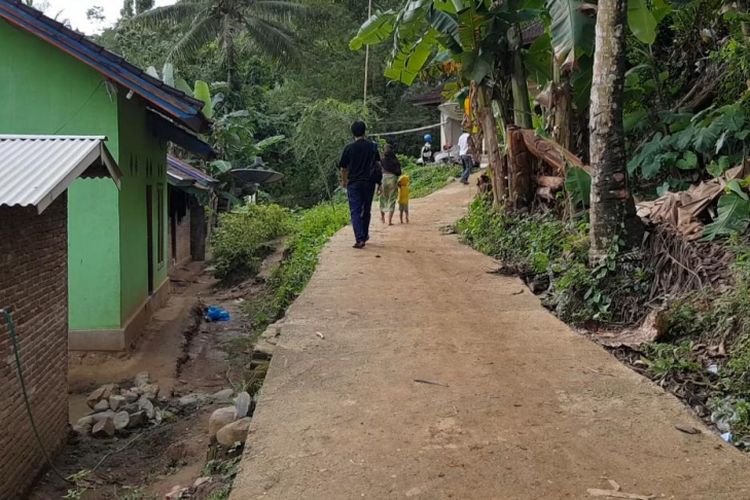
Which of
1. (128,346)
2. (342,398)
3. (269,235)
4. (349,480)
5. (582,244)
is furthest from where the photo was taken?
(269,235)

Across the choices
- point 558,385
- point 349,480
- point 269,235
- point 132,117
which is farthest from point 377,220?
point 349,480

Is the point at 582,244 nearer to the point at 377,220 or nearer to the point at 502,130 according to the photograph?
the point at 502,130

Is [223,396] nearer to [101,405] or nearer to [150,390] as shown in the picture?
[150,390]

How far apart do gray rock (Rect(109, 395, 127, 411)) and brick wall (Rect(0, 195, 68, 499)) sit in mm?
784

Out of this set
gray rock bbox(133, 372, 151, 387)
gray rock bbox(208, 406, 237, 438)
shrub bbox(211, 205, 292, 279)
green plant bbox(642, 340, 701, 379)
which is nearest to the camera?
green plant bbox(642, 340, 701, 379)

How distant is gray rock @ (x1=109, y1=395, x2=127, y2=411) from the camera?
315 inches

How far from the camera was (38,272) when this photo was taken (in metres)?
6.46

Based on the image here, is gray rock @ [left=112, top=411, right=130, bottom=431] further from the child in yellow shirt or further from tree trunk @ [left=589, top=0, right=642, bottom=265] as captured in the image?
the child in yellow shirt

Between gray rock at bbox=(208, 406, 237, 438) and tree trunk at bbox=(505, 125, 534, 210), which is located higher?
tree trunk at bbox=(505, 125, 534, 210)

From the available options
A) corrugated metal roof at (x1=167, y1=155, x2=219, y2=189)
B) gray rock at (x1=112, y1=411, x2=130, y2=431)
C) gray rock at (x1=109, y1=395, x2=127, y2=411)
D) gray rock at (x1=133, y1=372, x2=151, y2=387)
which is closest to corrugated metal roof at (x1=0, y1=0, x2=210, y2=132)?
gray rock at (x1=133, y1=372, x2=151, y2=387)

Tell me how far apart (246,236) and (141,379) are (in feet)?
29.9

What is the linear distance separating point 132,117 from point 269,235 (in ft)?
26.7

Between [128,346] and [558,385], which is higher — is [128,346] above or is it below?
below

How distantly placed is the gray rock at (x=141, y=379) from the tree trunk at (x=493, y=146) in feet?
19.1
